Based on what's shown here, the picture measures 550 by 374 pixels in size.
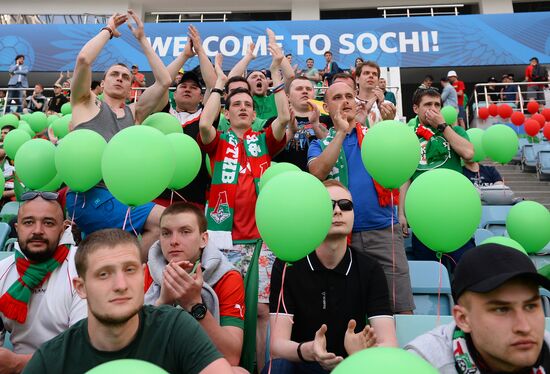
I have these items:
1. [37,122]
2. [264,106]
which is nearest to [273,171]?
[264,106]

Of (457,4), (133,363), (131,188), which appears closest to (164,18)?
(457,4)

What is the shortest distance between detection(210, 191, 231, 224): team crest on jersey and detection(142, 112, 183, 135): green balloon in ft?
2.38

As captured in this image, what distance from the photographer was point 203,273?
7.39ft

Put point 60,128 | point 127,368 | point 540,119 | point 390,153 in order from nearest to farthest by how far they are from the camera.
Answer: point 127,368 → point 390,153 → point 60,128 → point 540,119

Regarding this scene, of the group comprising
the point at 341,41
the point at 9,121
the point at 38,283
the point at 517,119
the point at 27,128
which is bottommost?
the point at 38,283

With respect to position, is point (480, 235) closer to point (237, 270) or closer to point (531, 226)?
point (531, 226)

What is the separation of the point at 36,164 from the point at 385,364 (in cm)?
279

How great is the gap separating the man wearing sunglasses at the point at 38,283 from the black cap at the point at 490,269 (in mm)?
1735

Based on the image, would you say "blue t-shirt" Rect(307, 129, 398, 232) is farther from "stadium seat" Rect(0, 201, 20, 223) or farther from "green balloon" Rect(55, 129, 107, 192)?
"stadium seat" Rect(0, 201, 20, 223)

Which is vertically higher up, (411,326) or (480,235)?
(480,235)

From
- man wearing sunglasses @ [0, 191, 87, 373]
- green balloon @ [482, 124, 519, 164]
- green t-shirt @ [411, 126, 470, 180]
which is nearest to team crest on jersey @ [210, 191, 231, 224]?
→ man wearing sunglasses @ [0, 191, 87, 373]

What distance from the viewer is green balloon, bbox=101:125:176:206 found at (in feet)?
7.92

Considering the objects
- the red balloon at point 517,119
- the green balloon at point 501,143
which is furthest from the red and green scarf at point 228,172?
the red balloon at point 517,119

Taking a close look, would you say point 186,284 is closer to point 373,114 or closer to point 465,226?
point 465,226
